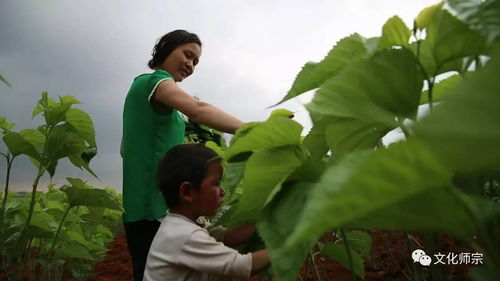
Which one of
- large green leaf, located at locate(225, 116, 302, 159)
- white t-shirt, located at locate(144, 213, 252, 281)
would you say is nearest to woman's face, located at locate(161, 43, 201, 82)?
white t-shirt, located at locate(144, 213, 252, 281)

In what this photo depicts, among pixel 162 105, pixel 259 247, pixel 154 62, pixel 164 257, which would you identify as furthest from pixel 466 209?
pixel 154 62

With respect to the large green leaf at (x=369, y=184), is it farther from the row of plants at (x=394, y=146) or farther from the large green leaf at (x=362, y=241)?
the large green leaf at (x=362, y=241)

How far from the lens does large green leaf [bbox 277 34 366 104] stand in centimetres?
50

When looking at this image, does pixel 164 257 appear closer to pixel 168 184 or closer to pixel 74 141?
pixel 168 184

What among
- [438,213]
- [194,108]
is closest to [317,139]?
[438,213]

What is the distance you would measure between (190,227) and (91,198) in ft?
2.22

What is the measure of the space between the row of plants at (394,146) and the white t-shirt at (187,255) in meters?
0.31

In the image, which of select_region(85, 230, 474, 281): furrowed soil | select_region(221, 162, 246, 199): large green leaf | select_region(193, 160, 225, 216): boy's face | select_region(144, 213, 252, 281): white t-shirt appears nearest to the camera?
select_region(221, 162, 246, 199): large green leaf

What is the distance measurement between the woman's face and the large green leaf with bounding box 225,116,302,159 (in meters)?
1.16

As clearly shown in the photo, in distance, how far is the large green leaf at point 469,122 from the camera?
0.69ft

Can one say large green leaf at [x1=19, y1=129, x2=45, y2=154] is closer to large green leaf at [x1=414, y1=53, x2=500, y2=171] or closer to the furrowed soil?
the furrowed soil

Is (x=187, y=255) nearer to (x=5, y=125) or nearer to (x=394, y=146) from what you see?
(x=394, y=146)

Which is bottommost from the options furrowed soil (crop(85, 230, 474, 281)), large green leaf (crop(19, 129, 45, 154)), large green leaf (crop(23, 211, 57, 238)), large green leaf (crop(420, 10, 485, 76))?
furrowed soil (crop(85, 230, 474, 281))

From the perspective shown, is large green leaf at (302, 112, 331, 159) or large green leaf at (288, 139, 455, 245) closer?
large green leaf at (288, 139, 455, 245)
